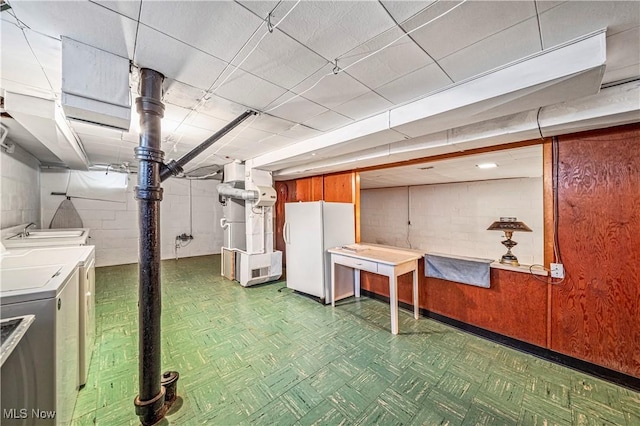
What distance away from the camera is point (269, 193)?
176 inches

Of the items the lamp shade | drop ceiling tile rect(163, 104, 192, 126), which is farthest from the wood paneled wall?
drop ceiling tile rect(163, 104, 192, 126)

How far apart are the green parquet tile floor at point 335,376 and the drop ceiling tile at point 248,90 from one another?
2402 mm

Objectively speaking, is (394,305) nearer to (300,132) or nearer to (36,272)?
(300,132)

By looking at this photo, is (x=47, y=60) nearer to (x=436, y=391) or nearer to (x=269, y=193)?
(x=269, y=193)

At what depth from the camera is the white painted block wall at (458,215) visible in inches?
A: 193

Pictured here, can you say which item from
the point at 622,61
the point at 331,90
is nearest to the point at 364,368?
the point at 331,90

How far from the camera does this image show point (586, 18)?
124 centimetres

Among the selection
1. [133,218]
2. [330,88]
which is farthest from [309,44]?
[133,218]

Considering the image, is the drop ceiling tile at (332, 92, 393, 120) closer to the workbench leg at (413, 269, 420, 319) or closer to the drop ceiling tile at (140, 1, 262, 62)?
the drop ceiling tile at (140, 1, 262, 62)

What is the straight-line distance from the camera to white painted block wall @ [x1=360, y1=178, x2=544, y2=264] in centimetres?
491

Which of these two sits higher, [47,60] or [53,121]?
[47,60]

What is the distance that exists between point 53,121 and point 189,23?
2.06 m

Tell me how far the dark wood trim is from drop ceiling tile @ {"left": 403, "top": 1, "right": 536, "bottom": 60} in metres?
2.82

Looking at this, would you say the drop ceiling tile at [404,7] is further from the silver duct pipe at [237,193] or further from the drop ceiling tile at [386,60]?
the silver duct pipe at [237,193]
